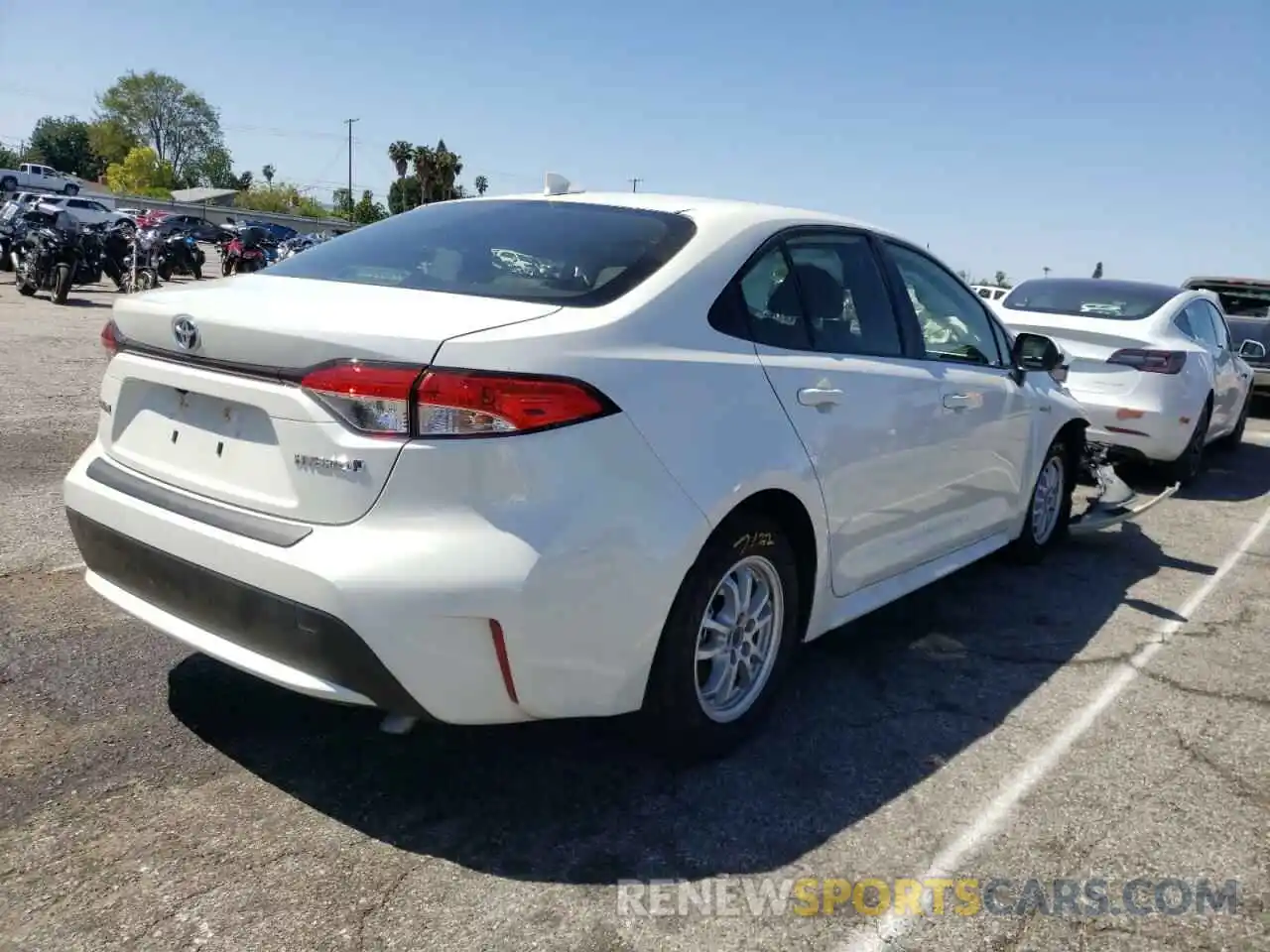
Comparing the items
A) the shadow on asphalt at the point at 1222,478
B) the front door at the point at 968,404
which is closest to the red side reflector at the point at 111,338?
the front door at the point at 968,404

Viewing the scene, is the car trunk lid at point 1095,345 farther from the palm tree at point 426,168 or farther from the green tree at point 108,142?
the green tree at point 108,142

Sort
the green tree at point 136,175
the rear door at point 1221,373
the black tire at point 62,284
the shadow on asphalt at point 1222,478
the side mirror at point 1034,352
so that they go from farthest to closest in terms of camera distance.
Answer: the green tree at point 136,175
the black tire at point 62,284
the rear door at point 1221,373
the shadow on asphalt at point 1222,478
the side mirror at point 1034,352

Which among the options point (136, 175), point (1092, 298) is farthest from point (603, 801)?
point (136, 175)

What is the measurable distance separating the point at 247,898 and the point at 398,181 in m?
83.8

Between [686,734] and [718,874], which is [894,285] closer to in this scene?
[686,734]

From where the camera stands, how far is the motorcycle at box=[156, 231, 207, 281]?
21.1m

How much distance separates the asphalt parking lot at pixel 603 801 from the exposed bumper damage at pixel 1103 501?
1620 millimetres

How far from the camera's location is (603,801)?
2.94m

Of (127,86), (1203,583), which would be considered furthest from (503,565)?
(127,86)

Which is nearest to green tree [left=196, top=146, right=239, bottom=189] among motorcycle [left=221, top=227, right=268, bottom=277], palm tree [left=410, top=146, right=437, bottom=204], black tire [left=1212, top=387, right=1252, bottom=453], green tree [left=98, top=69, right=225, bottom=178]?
green tree [left=98, top=69, right=225, bottom=178]

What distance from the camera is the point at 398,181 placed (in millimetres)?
80938

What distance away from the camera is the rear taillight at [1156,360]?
7.53 meters

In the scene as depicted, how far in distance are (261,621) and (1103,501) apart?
5.62m

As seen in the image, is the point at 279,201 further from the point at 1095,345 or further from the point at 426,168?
the point at 1095,345
